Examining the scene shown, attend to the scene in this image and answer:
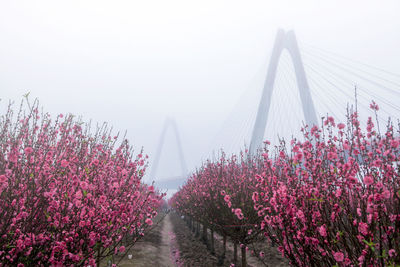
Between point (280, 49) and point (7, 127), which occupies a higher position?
point (280, 49)

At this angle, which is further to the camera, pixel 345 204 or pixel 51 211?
pixel 51 211

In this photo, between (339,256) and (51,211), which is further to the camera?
(51,211)

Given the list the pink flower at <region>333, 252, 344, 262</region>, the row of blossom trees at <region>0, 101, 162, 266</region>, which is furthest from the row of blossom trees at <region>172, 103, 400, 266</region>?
the row of blossom trees at <region>0, 101, 162, 266</region>

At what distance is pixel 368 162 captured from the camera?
3135 mm

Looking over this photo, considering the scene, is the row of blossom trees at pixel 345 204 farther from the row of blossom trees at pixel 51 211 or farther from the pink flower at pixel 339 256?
the row of blossom trees at pixel 51 211

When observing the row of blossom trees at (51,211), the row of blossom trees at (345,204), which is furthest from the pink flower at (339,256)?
the row of blossom trees at (51,211)

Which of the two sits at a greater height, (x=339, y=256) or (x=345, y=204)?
(x=345, y=204)

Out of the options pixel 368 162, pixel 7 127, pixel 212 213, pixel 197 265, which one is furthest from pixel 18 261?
pixel 197 265

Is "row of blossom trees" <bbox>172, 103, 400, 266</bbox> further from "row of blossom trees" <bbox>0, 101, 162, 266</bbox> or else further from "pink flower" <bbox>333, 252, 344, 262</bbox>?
"row of blossom trees" <bbox>0, 101, 162, 266</bbox>

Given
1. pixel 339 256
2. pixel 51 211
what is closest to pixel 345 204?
pixel 339 256

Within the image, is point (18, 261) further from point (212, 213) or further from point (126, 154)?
point (212, 213)

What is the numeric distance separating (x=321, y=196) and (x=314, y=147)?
1305 mm

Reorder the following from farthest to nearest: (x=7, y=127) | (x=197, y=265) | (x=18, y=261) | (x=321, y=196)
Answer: (x=197, y=265), (x=7, y=127), (x=18, y=261), (x=321, y=196)

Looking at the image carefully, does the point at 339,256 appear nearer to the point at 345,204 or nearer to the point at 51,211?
the point at 345,204
